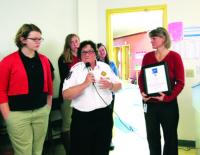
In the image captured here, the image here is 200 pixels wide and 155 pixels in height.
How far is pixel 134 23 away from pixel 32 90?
Answer: 808cm

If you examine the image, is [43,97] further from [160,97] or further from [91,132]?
[160,97]

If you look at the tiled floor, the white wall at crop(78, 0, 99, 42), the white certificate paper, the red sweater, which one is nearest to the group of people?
the white certificate paper

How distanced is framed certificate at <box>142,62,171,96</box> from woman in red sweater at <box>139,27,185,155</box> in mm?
51

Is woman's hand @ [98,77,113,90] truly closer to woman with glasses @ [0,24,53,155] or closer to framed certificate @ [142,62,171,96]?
woman with glasses @ [0,24,53,155]

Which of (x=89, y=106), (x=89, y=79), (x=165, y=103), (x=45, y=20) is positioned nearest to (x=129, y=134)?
(x=165, y=103)

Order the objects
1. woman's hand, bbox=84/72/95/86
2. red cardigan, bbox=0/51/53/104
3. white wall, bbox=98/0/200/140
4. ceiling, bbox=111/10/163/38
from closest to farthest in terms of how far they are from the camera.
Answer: woman's hand, bbox=84/72/95/86 < red cardigan, bbox=0/51/53/104 < white wall, bbox=98/0/200/140 < ceiling, bbox=111/10/163/38

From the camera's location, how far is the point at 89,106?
84.4 inches

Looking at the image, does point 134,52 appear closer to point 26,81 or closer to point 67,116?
point 67,116

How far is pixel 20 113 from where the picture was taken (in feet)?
7.25

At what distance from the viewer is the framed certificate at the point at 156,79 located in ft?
8.57

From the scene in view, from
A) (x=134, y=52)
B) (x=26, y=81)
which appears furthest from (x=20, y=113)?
(x=134, y=52)

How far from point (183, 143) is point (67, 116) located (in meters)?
1.73

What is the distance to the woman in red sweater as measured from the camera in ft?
8.63

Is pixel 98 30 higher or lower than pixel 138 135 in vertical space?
higher
